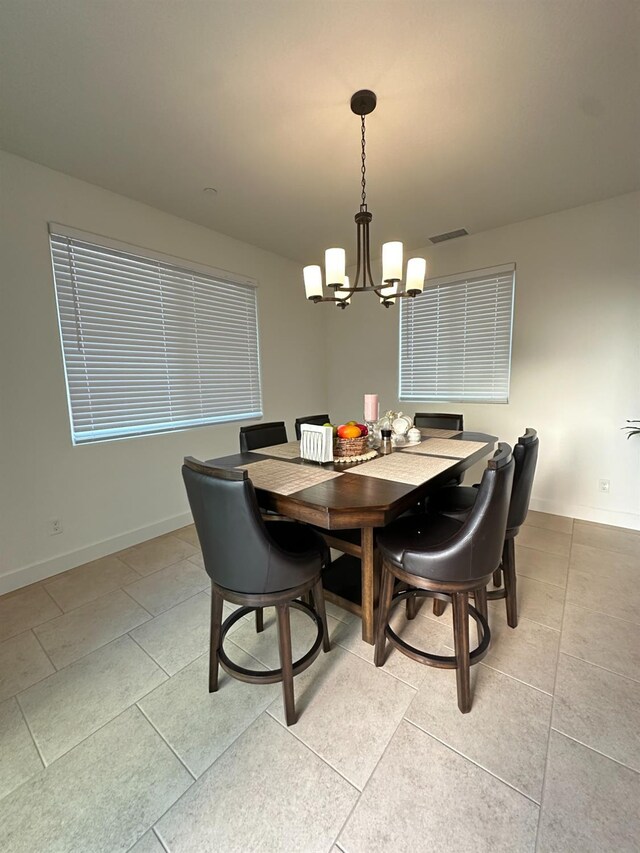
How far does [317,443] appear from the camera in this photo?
1.87m

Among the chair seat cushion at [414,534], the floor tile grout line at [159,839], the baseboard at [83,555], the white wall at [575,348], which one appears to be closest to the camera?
the floor tile grout line at [159,839]

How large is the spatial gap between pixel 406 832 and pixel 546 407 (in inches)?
126

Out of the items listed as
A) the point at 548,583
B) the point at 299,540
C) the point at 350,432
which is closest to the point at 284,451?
the point at 350,432

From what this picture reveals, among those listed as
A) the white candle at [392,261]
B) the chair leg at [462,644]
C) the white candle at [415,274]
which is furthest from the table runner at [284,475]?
the white candle at [415,274]

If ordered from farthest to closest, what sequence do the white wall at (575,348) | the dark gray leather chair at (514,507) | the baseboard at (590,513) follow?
the baseboard at (590,513)
the white wall at (575,348)
the dark gray leather chair at (514,507)

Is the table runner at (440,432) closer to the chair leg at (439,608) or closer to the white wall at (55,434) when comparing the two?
the chair leg at (439,608)

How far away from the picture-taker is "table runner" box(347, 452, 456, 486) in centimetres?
158

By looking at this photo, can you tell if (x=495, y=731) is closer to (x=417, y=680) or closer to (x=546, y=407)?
(x=417, y=680)

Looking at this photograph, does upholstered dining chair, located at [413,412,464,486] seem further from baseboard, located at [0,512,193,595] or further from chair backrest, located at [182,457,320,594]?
baseboard, located at [0,512,193,595]

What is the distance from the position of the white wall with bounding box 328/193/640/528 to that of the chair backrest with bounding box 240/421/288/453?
2.16 meters

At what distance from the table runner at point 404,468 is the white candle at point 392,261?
971mm

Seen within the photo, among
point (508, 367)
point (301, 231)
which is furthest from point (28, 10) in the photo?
point (508, 367)

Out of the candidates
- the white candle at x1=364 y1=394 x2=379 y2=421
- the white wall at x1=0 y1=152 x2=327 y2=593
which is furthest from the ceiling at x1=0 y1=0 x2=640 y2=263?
the white candle at x1=364 y1=394 x2=379 y2=421

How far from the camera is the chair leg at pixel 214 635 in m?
1.38
